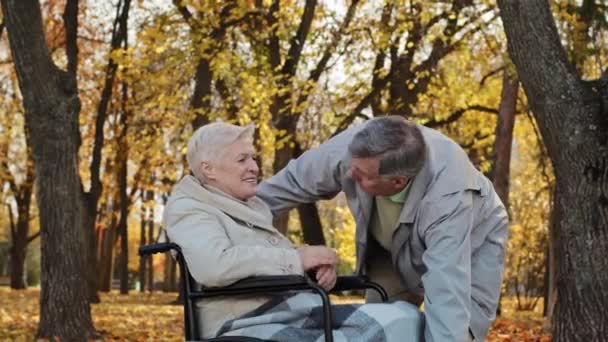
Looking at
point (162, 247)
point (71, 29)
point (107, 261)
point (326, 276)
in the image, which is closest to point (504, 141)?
point (71, 29)

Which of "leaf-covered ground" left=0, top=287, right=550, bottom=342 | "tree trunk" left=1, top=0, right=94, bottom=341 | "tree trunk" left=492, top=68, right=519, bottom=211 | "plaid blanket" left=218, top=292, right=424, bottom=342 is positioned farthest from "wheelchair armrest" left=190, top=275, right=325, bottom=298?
"tree trunk" left=492, top=68, right=519, bottom=211

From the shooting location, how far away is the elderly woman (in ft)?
11.1

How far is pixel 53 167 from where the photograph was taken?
9.34 meters

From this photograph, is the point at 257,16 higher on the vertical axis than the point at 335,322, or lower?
higher

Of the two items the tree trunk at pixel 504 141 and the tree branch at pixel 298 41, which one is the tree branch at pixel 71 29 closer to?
the tree branch at pixel 298 41

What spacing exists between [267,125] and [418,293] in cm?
1310

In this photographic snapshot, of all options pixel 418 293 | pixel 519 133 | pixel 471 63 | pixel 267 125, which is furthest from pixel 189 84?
pixel 418 293

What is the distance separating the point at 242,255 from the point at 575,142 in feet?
12.6

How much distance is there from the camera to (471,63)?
18.7m

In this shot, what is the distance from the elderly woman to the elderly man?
0.20m

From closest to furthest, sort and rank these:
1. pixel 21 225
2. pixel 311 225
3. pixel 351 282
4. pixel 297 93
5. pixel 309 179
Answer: pixel 351 282, pixel 309 179, pixel 297 93, pixel 311 225, pixel 21 225

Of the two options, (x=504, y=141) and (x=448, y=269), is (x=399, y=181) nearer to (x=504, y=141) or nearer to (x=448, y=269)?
(x=448, y=269)

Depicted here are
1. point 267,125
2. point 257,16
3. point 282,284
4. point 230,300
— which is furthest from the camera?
point 267,125

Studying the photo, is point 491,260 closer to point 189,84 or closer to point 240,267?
point 240,267
